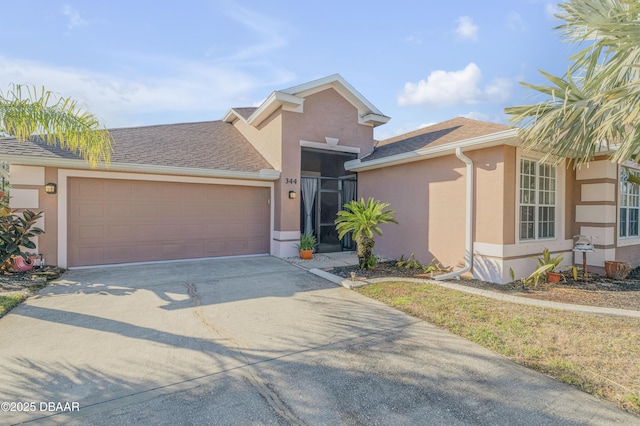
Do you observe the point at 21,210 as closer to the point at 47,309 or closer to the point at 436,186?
the point at 47,309

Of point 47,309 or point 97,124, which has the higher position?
point 97,124

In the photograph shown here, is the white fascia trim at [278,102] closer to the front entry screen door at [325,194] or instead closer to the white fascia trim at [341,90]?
the white fascia trim at [341,90]

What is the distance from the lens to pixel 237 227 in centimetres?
1028

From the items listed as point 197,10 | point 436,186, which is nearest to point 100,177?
point 197,10

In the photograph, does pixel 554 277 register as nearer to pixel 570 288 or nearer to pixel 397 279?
pixel 570 288

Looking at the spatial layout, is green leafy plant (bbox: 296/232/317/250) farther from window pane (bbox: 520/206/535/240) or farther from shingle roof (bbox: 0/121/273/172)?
window pane (bbox: 520/206/535/240)

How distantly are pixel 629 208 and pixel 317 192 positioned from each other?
9975 mm

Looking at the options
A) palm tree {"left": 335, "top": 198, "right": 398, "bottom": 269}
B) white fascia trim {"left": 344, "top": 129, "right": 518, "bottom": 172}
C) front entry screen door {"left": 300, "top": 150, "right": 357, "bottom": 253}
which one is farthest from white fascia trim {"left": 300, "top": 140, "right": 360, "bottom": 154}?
palm tree {"left": 335, "top": 198, "right": 398, "bottom": 269}

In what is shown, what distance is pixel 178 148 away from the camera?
10484 millimetres

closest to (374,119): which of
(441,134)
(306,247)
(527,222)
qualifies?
(441,134)

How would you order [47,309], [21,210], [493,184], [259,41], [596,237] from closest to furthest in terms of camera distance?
[47,309] → [493,184] → [21,210] → [596,237] → [259,41]

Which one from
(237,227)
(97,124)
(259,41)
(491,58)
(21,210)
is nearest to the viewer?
(97,124)

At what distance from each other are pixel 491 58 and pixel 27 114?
14388mm

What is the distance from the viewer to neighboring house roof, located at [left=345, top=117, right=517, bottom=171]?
682 cm
